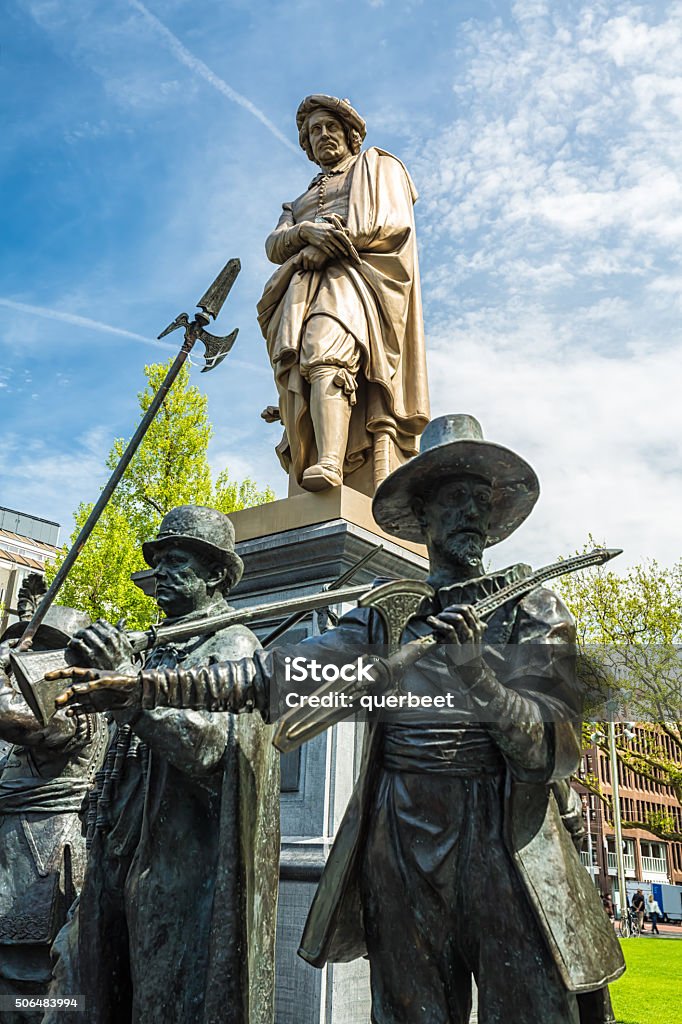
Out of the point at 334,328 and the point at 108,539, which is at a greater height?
the point at 108,539

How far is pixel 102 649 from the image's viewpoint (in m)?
2.46

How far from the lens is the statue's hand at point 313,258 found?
6.46 meters

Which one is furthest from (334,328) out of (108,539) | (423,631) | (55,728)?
(108,539)

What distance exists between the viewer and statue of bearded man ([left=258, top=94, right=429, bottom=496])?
613cm

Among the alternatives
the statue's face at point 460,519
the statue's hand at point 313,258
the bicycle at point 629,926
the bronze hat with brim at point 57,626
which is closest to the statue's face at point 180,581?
the statue's face at point 460,519

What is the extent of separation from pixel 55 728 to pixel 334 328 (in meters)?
3.37

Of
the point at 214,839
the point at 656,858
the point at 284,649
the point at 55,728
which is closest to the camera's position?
the point at 284,649

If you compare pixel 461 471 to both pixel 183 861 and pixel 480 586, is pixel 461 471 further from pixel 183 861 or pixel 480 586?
pixel 183 861

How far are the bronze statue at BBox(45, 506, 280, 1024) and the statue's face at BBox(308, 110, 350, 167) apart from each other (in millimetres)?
4721

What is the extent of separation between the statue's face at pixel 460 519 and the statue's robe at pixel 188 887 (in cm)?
100

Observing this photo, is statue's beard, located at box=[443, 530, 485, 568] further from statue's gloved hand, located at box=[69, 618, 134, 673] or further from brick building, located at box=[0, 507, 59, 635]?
brick building, located at box=[0, 507, 59, 635]

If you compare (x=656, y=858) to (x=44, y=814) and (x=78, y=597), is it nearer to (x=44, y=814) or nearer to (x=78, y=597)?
(x=78, y=597)

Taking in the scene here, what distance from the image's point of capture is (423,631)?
2.70 m

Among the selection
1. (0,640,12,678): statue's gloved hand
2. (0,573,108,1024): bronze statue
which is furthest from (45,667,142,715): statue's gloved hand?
(0,640,12,678): statue's gloved hand
